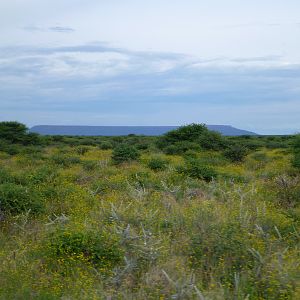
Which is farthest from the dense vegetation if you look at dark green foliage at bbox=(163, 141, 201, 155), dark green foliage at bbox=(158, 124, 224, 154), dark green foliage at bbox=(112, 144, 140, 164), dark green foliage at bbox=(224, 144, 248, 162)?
dark green foliage at bbox=(158, 124, 224, 154)

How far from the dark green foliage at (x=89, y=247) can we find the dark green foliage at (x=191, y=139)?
1931 centimetres

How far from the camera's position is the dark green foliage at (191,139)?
90.1 ft

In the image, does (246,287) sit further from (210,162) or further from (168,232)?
(210,162)

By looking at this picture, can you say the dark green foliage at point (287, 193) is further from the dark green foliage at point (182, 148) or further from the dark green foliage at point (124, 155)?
the dark green foliage at point (182, 148)

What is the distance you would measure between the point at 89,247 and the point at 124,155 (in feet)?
47.0

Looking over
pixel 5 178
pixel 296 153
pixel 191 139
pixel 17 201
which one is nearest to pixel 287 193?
pixel 17 201

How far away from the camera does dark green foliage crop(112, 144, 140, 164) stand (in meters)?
21.1

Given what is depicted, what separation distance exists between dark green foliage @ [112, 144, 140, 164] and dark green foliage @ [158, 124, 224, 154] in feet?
15.9

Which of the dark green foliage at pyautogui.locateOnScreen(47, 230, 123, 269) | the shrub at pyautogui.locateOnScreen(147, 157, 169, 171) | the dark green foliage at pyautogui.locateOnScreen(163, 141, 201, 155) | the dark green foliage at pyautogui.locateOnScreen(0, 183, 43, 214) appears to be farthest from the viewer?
the dark green foliage at pyautogui.locateOnScreen(163, 141, 201, 155)

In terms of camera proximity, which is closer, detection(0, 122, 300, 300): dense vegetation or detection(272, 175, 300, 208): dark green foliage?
detection(0, 122, 300, 300): dense vegetation

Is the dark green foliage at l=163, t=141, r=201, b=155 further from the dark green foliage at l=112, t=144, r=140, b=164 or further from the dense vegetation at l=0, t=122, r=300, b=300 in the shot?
the dense vegetation at l=0, t=122, r=300, b=300

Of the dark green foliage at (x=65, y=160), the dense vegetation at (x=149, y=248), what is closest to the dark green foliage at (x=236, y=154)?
the dark green foliage at (x=65, y=160)

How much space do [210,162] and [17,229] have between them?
1271 centimetres

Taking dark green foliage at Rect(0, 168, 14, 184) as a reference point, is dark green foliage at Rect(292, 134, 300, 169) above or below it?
above
